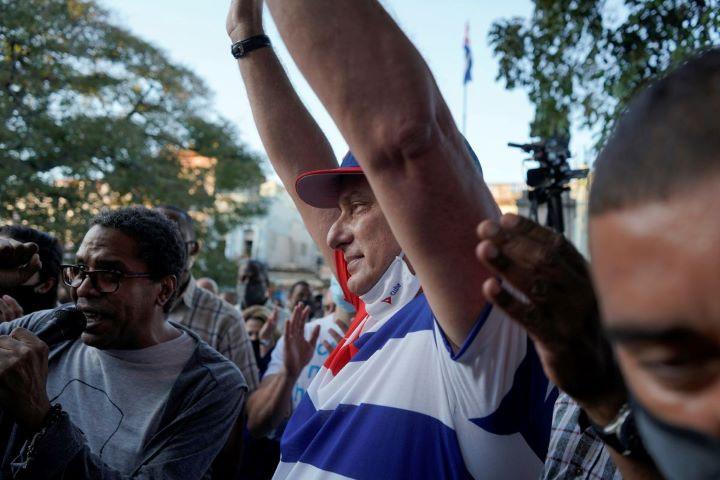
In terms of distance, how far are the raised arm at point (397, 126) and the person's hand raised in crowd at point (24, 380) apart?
145 centimetres

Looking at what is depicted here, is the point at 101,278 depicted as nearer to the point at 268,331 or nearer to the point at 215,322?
the point at 215,322

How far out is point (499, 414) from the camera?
3.80 ft

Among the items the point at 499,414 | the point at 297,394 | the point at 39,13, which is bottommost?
the point at 297,394

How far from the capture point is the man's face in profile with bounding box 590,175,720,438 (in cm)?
59

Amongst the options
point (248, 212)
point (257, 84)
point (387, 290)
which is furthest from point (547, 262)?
point (248, 212)

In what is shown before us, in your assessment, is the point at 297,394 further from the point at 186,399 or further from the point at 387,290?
the point at 387,290

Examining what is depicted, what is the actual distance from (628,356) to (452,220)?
0.36m

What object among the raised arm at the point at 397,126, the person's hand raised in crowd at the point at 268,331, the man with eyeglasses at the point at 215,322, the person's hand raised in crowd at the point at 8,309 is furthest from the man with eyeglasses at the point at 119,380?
the person's hand raised in crowd at the point at 268,331

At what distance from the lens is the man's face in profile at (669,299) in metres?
0.59

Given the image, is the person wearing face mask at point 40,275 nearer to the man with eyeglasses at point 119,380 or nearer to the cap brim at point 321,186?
the man with eyeglasses at point 119,380

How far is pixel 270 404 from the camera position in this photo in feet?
11.5

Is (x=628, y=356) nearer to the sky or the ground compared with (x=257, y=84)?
nearer to the ground

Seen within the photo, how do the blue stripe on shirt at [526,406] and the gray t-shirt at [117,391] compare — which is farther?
the gray t-shirt at [117,391]

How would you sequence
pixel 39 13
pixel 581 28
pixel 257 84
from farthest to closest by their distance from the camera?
pixel 39 13
pixel 581 28
pixel 257 84
